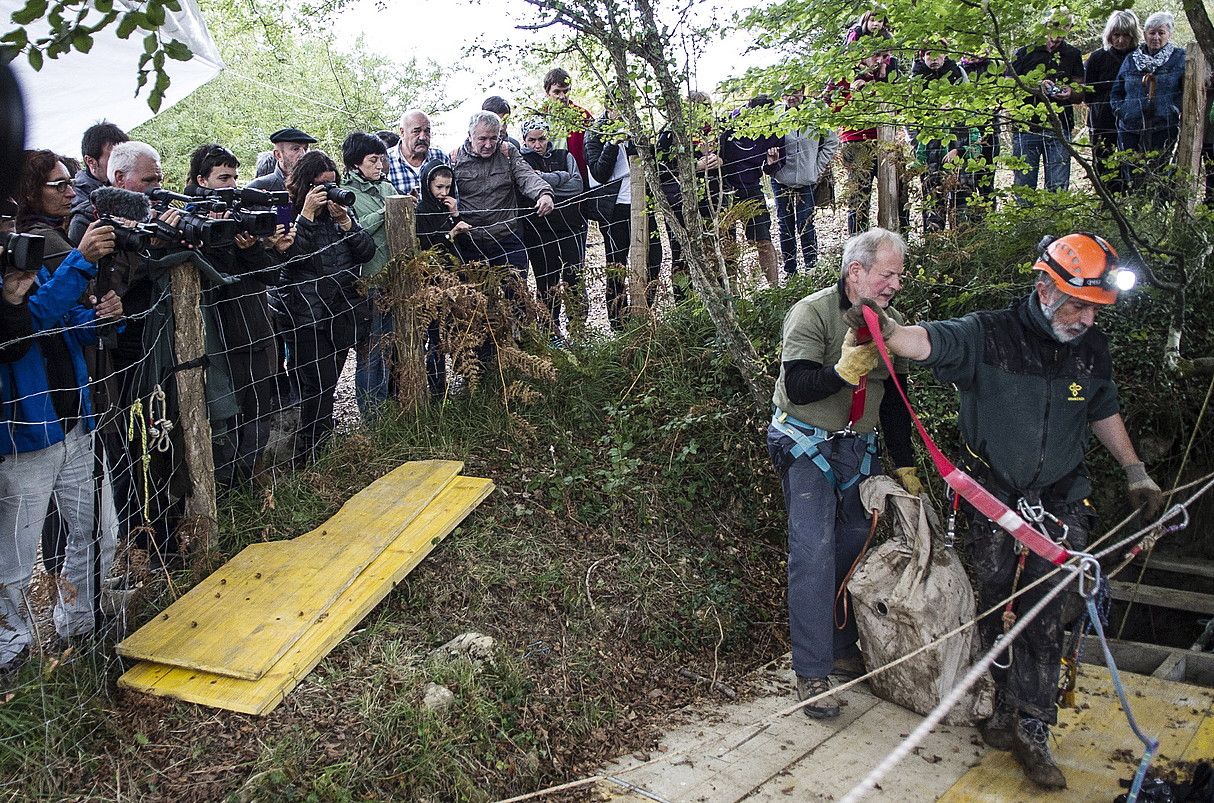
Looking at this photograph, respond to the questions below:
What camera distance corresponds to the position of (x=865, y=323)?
4.11 metres

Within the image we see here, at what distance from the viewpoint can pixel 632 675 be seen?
4.78 metres

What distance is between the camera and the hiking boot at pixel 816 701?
4.45 m

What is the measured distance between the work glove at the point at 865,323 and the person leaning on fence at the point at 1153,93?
4165mm

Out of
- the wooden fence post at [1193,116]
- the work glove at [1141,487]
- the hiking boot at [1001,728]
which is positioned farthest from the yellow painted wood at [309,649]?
the wooden fence post at [1193,116]

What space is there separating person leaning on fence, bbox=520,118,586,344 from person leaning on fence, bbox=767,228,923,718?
7.39 feet

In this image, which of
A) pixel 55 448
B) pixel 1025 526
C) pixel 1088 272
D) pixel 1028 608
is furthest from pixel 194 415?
pixel 1088 272

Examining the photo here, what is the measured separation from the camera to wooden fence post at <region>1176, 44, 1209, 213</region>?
6.80m

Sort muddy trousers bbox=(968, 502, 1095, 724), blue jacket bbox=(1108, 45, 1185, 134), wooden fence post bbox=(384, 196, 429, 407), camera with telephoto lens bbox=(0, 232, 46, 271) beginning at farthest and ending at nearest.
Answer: blue jacket bbox=(1108, 45, 1185, 134) → wooden fence post bbox=(384, 196, 429, 407) → muddy trousers bbox=(968, 502, 1095, 724) → camera with telephoto lens bbox=(0, 232, 46, 271)

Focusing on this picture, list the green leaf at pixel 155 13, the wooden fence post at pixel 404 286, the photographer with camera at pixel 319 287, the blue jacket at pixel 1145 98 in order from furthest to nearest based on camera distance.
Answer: the blue jacket at pixel 1145 98, the wooden fence post at pixel 404 286, the photographer with camera at pixel 319 287, the green leaf at pixel 155 13

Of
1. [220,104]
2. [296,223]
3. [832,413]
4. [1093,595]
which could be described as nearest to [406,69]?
[220,104]

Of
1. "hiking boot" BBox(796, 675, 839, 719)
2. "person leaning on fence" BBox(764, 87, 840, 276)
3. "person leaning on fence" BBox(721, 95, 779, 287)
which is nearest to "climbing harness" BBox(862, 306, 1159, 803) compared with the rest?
"hiking boot" BBox(796, 675, 839, 719)

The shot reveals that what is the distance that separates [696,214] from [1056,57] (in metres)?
2.18

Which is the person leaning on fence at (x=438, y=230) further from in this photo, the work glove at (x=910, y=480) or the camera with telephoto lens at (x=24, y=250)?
the work glove at (x=910, y=480)

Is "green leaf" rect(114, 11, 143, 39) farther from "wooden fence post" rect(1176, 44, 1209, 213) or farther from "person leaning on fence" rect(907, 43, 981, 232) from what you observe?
"wooden fence post" rect(1176, 44, 1209, 213)
